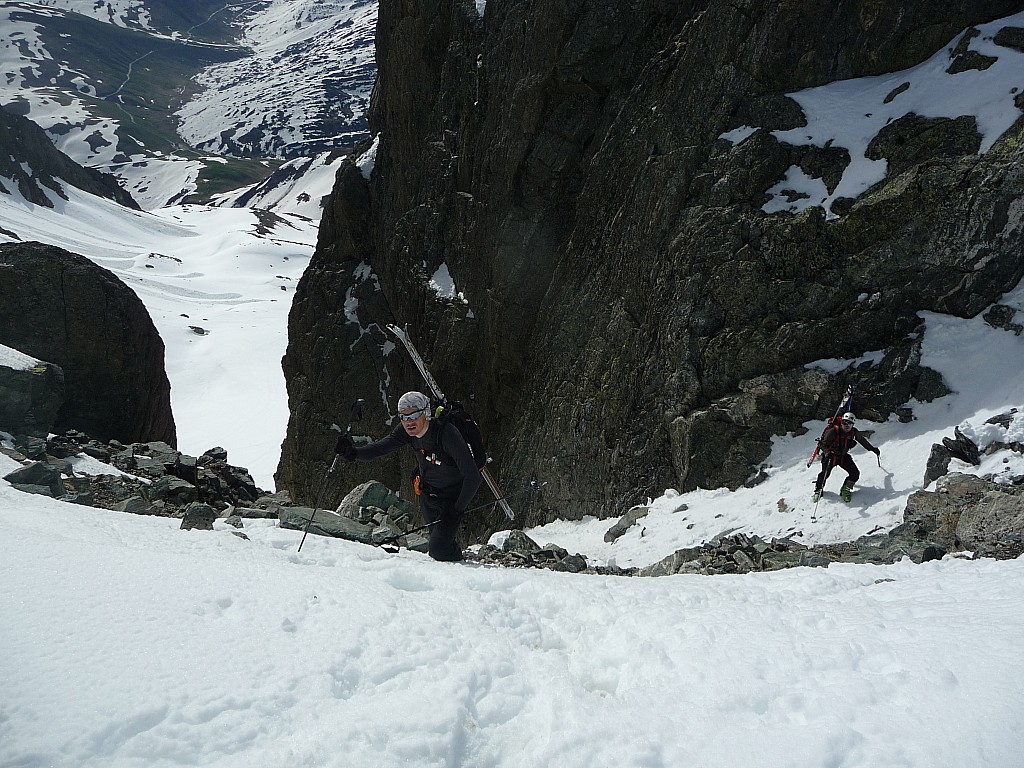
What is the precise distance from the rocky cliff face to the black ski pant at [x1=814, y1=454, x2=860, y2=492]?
2269 millimetres

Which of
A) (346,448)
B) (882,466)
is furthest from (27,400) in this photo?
(882,466)

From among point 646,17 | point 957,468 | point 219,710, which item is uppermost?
point 646,17

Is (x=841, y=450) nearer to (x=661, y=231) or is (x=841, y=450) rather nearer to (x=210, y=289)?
(x=661, y=231)

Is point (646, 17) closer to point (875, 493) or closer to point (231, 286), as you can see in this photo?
point (875, 493)

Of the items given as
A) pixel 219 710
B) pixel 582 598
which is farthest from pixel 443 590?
pixel 219 710

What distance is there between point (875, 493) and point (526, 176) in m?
16.6

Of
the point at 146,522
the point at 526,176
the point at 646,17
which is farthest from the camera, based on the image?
the point at 526,176

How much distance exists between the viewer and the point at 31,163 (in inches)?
4742

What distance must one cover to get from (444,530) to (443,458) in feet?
3.17

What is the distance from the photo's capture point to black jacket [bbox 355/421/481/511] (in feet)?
26.0

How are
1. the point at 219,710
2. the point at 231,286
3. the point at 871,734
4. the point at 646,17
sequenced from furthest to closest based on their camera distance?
1. the point at 231,286
2. the point at 646,17
3. the point at 219,710
4. the point at 871,734

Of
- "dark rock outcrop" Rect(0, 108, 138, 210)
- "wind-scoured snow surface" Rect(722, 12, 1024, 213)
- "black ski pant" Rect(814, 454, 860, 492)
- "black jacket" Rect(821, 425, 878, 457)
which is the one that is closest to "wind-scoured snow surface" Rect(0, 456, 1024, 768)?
"black ski pant" Rect(814, 454, 860, 492)

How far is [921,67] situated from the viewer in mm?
14789

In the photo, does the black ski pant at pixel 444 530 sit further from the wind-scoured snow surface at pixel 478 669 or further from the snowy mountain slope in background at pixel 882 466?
the snowy mountain slope in background at pixel 882 466
